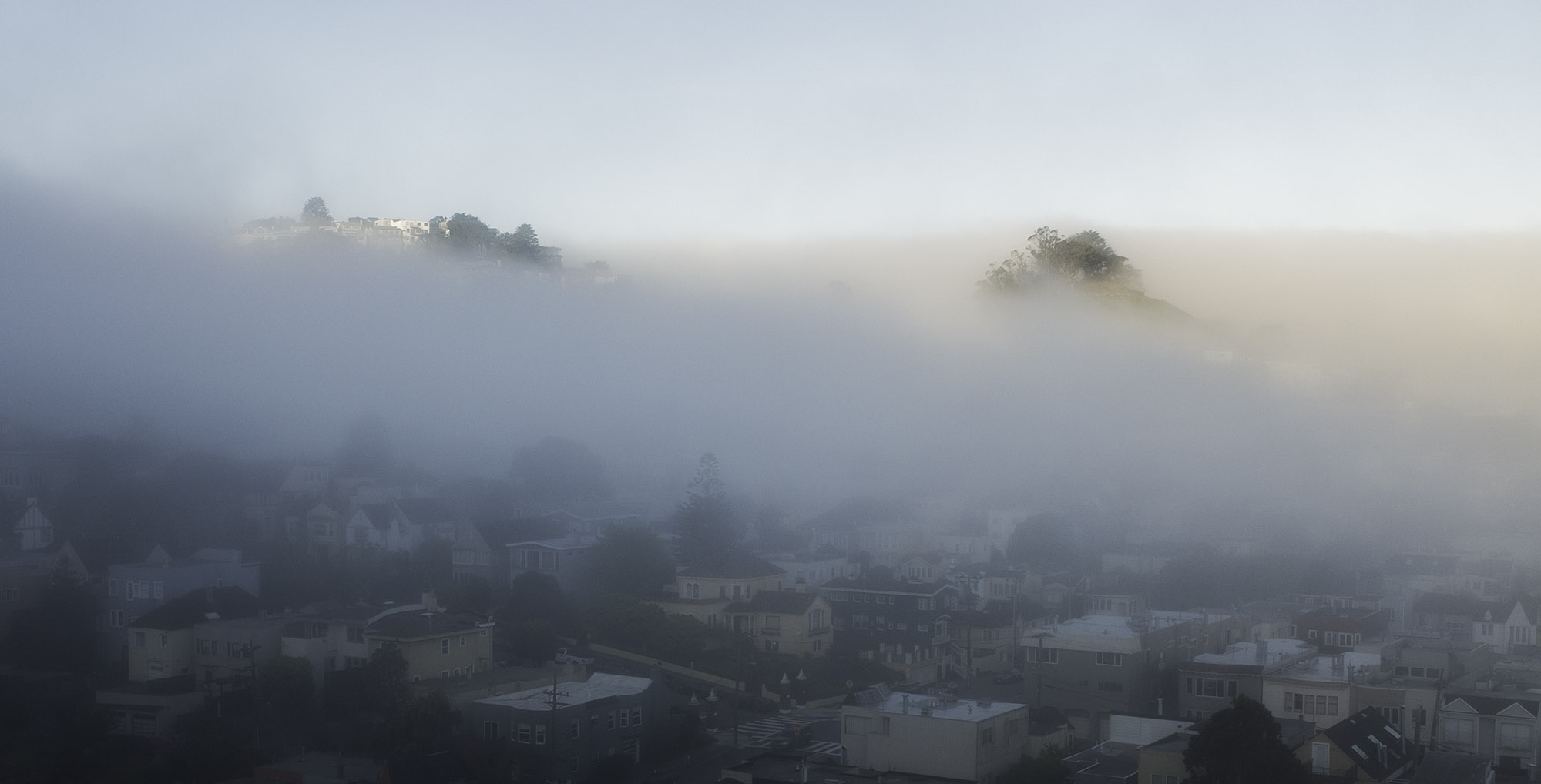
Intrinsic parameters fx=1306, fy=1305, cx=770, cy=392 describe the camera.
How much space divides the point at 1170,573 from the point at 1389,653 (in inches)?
128

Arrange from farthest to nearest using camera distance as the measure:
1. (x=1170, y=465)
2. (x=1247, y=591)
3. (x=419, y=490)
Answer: (x=1170, y=465) < (x=419, y=490) < (x=1247, y=591)

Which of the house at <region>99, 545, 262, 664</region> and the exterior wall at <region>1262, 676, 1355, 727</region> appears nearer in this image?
the exterior wall at <region>1262, 676, 1355, 727</region>

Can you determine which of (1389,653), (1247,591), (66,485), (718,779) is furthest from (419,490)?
(1389,653)

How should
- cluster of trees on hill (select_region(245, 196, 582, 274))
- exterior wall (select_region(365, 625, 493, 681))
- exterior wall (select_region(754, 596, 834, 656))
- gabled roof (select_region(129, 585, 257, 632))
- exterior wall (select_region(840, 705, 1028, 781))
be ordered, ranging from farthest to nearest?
1. cluster of trees on hill (select_region(245, 196, 582, 274))
2. exterior wall (select_region(754, 596, 834, 656))
3. gabled roof (select_region(129, 585, 257, 632))
4. exterior wall (select_region(365, 625, 493, 681))
5. exterior wall (select_region(840, 705, 1028, 781))

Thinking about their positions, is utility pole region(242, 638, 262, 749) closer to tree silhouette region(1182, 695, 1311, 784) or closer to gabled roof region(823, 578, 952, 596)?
gabled roof region(823, 578, 952, 596)

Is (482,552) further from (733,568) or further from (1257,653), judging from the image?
(1257,653)

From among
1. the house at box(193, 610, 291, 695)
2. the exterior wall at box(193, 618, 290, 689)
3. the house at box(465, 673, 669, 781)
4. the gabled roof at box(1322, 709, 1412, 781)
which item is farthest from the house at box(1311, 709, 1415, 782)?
the house at box(193, 610, 291, 695)

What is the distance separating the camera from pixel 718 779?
795 cm

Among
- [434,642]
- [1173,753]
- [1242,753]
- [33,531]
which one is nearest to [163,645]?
[434,642]

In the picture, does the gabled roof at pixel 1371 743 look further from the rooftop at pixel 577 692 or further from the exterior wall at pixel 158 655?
the exterior wall at pixel 158 655

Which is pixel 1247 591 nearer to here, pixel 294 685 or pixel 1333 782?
pixel 1333 782

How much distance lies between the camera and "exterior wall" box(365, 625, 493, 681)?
30.1 ft

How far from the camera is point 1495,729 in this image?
321 inches

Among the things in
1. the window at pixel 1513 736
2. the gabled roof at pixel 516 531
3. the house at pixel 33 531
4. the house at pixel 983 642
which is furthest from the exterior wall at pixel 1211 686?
the house at pixel 33 531
